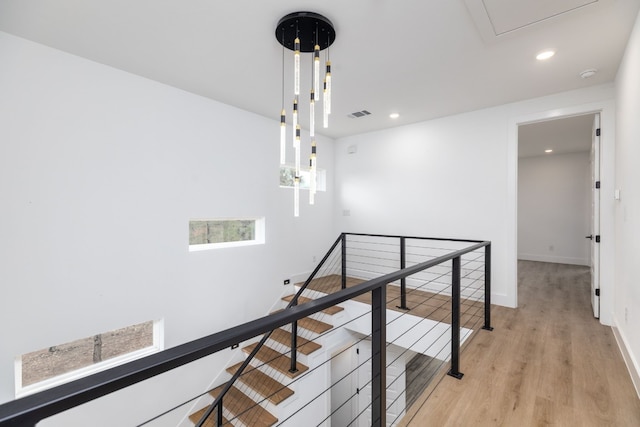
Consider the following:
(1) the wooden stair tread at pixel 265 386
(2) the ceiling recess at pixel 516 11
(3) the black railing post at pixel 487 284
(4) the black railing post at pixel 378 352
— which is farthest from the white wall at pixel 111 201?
(3) the black railing post at pixel 487 284

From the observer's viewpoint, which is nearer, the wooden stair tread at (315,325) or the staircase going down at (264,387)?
the staircase going down at (264,387)

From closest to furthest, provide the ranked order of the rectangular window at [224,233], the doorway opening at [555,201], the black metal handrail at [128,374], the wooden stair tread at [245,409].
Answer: the black metal handrail at [128,374] → the wooden stair tread at [245,409] → the rectangular window at [224,233] → the doorway opening at [555,201]

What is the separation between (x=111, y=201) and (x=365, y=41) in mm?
2770

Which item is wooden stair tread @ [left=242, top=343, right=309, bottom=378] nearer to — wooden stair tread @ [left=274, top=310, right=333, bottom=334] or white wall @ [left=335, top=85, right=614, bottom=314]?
wooden stair tread @ [left=274, top=310, right=333, bottom=334]

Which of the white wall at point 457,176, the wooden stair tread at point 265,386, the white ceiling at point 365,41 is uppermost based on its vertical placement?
the white ceiling at point 365,41

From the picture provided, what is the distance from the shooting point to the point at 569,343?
103 inches

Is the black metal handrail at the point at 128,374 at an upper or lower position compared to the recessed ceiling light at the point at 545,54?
lower

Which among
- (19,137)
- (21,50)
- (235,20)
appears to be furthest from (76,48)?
(235,20)

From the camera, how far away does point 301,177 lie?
5074 mm

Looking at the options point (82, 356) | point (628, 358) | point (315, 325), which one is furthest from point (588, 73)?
point (82, 356)

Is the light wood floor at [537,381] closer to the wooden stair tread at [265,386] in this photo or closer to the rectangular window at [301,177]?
the wooden stair tread at [265,386]

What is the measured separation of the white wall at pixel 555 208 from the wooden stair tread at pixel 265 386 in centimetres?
673

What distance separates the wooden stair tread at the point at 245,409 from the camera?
122 inches

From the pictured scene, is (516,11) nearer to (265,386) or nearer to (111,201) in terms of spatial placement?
(111,201)
